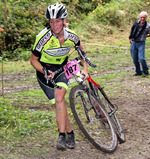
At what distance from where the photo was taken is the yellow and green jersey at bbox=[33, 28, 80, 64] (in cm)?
419

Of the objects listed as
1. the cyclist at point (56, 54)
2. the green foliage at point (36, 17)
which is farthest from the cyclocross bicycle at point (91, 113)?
the green foliage at point (36, 17)

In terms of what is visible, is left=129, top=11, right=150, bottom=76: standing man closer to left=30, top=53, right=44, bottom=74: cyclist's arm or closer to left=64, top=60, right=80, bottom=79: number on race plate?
left=64, top=60, right=80, bottom=79: number on race plate

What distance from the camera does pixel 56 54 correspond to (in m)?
4.36

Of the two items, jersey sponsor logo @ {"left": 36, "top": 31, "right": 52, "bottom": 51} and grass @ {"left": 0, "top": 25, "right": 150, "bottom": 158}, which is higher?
jersey sponsor logo @ {"left": 36, "top": 31, "right": 52, "bottom": 51}

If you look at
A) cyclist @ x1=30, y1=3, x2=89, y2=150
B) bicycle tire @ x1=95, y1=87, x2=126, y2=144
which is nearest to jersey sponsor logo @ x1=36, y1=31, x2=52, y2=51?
cyclist @ x1=30, y1=3, x2=89, y2=150

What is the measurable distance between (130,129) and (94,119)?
1.07 metres

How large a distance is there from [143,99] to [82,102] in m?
3.13

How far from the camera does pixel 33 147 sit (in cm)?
439

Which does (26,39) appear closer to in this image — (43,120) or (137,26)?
(137,26)

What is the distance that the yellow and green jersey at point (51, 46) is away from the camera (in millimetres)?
4188

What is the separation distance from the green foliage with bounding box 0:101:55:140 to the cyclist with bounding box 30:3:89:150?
33.2 inches

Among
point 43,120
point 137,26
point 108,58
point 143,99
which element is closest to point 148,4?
point 108,58

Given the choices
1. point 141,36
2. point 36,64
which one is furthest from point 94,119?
point 141,36

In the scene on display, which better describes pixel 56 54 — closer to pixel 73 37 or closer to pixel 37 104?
pixel 73 37
